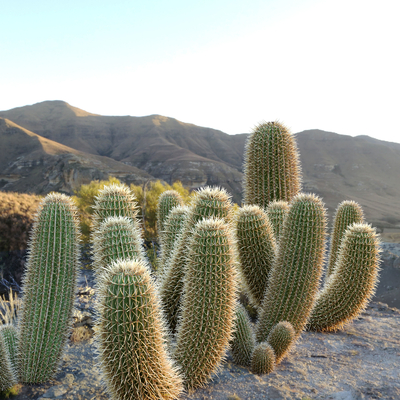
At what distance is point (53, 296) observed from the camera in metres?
3.21

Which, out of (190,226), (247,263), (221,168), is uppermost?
(221,168)

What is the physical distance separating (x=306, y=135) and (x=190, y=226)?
277 ft

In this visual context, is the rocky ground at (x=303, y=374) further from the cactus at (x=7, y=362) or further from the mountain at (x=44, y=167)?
the mountain at (x=44, y=167)

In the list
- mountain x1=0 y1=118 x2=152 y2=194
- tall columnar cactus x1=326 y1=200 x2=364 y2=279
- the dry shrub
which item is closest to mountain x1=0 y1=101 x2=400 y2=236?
mountain x1=0 y1=118 x2=152 y2=194

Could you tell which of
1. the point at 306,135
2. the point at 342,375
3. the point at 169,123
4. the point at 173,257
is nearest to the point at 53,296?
the point at 173,257

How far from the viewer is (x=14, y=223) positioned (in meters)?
8.95

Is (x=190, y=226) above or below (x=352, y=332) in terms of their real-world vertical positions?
above

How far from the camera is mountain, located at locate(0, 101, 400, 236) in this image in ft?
153

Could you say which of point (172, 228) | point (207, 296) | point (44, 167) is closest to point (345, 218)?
point (172, 228)

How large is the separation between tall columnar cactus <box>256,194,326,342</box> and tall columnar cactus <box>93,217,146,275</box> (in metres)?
1.76

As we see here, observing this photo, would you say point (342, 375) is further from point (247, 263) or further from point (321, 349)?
point (247, 263)

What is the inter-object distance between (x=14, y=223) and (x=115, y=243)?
7.66 metres

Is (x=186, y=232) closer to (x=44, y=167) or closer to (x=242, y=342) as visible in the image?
(x=242, y=342)

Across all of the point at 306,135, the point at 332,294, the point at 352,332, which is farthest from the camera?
the point at 306,135
